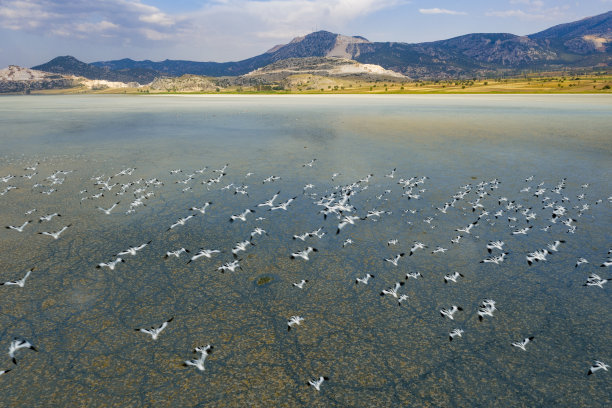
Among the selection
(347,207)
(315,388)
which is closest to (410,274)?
(315,388)

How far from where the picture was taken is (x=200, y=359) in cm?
899

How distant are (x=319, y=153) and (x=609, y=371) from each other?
101 feet

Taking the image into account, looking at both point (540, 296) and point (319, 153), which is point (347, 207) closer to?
point (540, 296)

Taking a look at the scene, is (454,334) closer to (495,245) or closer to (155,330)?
(495,245)

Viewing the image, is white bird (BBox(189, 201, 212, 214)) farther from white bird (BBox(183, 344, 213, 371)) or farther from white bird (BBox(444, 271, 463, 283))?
white bird (BBox(444, 271, 463, 283))

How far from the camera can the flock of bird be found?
39.4 ft

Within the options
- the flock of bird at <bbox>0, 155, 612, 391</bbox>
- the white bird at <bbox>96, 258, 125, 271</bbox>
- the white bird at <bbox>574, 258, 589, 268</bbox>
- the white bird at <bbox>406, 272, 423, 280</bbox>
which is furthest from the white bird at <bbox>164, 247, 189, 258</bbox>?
the white bird at <bbox>574, 258, 589, 268</bbox>

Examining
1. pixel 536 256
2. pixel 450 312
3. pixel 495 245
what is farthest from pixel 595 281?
pixel 450 312

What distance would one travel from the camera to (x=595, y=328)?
10.1m

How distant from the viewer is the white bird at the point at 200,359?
8775mm

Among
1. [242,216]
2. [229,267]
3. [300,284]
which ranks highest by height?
[242,216]

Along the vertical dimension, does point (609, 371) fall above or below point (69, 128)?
below

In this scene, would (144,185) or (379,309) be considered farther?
(144,185)

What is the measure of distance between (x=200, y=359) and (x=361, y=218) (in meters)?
12.2
